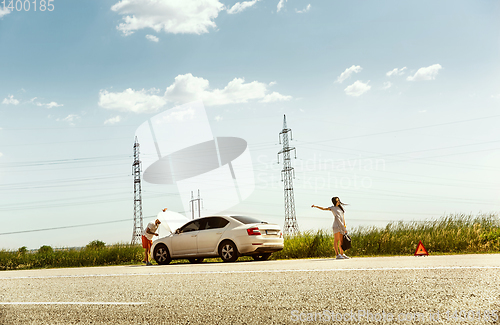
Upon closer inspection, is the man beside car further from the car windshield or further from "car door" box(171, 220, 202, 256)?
the car windshield

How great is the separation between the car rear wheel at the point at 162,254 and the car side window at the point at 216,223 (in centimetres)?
187

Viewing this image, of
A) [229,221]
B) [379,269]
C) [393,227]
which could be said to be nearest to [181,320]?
[379,269]

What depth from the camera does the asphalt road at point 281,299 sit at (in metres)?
4.95

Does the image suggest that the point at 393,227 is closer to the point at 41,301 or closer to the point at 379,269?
the point at 379,269

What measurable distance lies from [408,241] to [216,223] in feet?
25.4

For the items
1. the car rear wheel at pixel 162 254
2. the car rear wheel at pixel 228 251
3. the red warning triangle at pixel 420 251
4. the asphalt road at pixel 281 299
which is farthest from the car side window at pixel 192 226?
the red warning triangle at pixel 420 251

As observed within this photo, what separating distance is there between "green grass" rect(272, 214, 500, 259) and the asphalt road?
8.61 metres

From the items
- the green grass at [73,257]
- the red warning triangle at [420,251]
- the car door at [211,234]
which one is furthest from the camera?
the green grass at [73,257]

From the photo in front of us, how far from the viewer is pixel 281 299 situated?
6.02 m

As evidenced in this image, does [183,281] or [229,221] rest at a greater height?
[229,221]

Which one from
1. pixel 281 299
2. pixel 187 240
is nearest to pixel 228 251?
pixel 187 240

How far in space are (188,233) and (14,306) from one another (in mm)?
9236

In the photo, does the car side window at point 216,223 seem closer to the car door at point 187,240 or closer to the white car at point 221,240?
the white car at point 221,240

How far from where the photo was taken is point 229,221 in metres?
15.3
